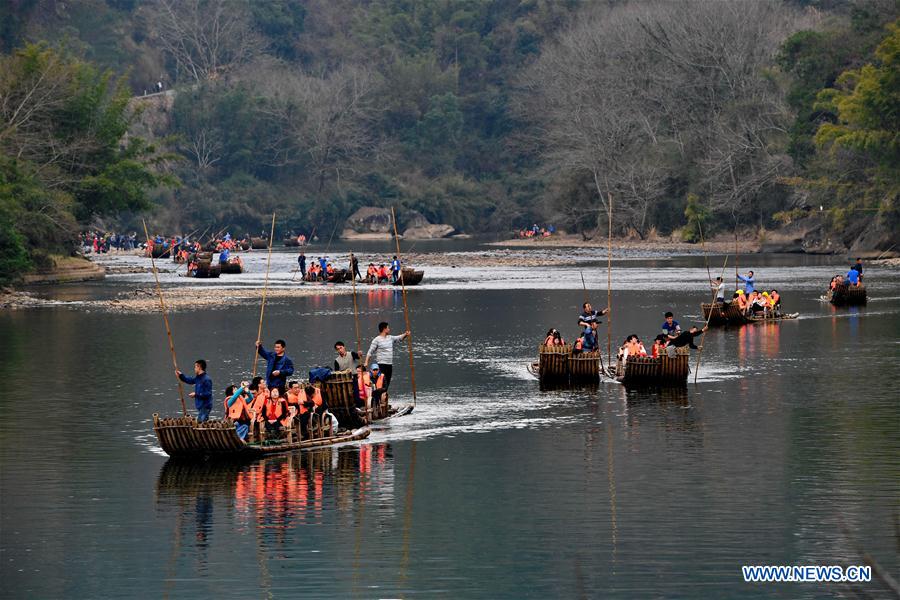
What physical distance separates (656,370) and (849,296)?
2784 centimetres

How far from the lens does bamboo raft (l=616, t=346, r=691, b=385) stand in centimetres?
3822

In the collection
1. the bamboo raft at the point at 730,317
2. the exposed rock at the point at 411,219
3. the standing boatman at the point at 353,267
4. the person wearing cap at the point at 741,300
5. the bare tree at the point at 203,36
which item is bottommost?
the bamboo raft at the point at 730,317

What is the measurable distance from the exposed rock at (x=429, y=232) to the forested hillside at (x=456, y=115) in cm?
150

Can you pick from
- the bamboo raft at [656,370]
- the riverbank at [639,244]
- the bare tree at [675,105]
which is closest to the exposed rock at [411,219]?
the riverbank at [639,244]

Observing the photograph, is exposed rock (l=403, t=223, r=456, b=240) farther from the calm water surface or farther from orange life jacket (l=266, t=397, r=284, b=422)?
orange life jacket (l=266, t=397, r=284, b=422)

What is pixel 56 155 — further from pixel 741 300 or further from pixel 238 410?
pixel 238 410

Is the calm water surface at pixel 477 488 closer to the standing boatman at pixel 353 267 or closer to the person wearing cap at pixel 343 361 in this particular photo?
the person wearing cap at pixel 343 361

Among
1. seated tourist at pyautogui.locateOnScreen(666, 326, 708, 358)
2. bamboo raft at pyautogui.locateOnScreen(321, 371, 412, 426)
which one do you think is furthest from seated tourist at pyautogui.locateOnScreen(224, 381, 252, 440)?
seated tourist at pyautogui.locateOnScreen(666, 326, 708, 358)

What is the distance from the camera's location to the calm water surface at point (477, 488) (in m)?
21.3

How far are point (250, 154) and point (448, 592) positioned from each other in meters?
154

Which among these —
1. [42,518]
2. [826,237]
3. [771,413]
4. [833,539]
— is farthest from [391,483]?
[826,237]

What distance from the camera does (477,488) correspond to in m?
26.9

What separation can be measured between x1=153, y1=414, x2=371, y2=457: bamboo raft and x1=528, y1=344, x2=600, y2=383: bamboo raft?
37.2 feet

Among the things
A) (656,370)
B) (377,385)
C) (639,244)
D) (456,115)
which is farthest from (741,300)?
(456,115)
